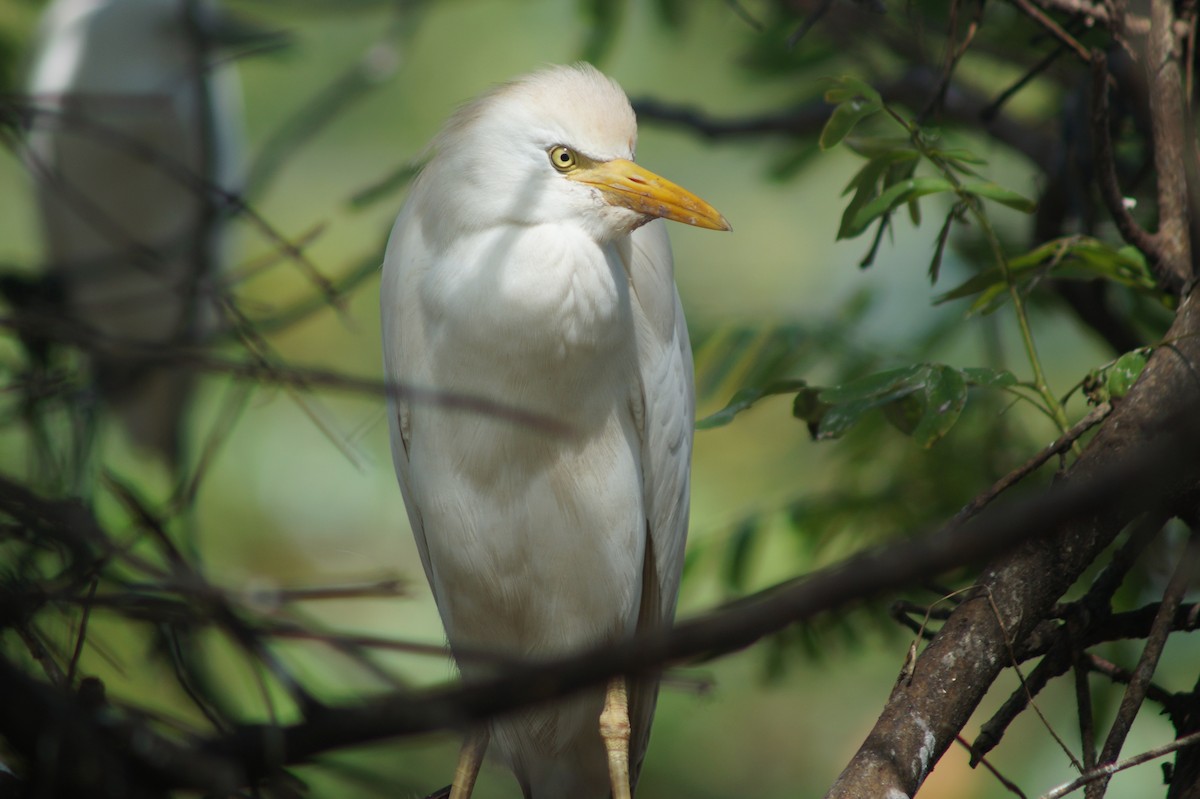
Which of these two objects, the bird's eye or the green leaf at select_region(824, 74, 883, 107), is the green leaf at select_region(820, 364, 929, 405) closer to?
the green leaf at select_region(824, 74, 883, 107)

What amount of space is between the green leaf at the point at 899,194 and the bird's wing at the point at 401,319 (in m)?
0.74

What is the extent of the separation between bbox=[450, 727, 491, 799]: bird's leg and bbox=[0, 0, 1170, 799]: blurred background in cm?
4

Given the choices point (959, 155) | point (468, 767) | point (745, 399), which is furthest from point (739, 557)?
point (959, 155)

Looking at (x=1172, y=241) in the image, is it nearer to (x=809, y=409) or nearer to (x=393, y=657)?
(x=809, y=409)

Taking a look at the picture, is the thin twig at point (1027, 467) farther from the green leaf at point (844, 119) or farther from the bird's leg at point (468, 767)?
the bird's leg at point (468, 767)

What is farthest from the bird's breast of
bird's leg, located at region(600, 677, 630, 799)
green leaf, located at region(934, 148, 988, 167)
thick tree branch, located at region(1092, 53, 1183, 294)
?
thick tree branch, located at region(1092, 53, 1183, 294)

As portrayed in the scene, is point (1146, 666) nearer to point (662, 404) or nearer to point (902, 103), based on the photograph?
point (662, 404)

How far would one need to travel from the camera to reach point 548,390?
185 centimetres

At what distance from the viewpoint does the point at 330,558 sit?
5.62 m

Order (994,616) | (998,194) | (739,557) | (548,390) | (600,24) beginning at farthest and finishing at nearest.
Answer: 1. (600,24)
2. (739,557)
3. (548,390)
4. (998,194)
5. (994,616)

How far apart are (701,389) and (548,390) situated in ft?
2.55

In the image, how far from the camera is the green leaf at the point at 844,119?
4.97 feet

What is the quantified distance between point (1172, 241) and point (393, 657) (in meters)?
4.79

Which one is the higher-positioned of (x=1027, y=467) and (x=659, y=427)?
(x=659, y=427)
